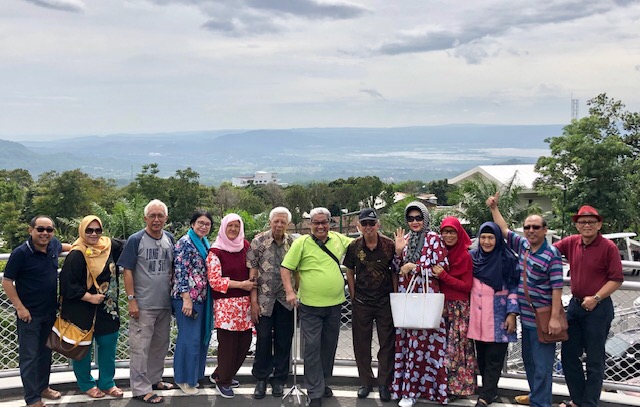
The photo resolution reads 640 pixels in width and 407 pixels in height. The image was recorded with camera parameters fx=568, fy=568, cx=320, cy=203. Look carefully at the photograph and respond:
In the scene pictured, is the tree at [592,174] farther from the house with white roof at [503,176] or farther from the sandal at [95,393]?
the sandal at [95,393]

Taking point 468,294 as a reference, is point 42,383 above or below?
below

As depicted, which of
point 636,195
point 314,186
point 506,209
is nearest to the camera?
point 506,209

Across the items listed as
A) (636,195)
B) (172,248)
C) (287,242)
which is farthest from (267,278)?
(636,195)

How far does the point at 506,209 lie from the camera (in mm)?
20719

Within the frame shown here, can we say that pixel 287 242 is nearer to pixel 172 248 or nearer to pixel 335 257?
pixel 335 257

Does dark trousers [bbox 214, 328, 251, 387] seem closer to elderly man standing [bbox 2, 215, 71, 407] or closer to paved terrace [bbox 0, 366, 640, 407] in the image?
paved terrace [bbox 0, 366, 640, 407]

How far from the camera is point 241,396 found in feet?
14.8

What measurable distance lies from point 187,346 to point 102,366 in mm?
678

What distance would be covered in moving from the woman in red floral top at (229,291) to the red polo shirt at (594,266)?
238 centimetres

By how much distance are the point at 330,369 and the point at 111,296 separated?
1814 mm

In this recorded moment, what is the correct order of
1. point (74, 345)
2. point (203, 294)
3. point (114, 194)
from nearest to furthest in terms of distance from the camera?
point (74, 345) < point (203, 294) < point (114, 194)

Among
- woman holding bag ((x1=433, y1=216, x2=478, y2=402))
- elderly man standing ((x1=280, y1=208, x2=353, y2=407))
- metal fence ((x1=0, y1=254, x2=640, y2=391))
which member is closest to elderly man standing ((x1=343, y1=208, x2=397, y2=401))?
elderly man standing ((x1=280, y1=208, x2=353, y2=407))

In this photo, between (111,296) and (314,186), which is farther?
(314,186)

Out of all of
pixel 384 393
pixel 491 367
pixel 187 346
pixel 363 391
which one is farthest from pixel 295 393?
pixel 491 367
